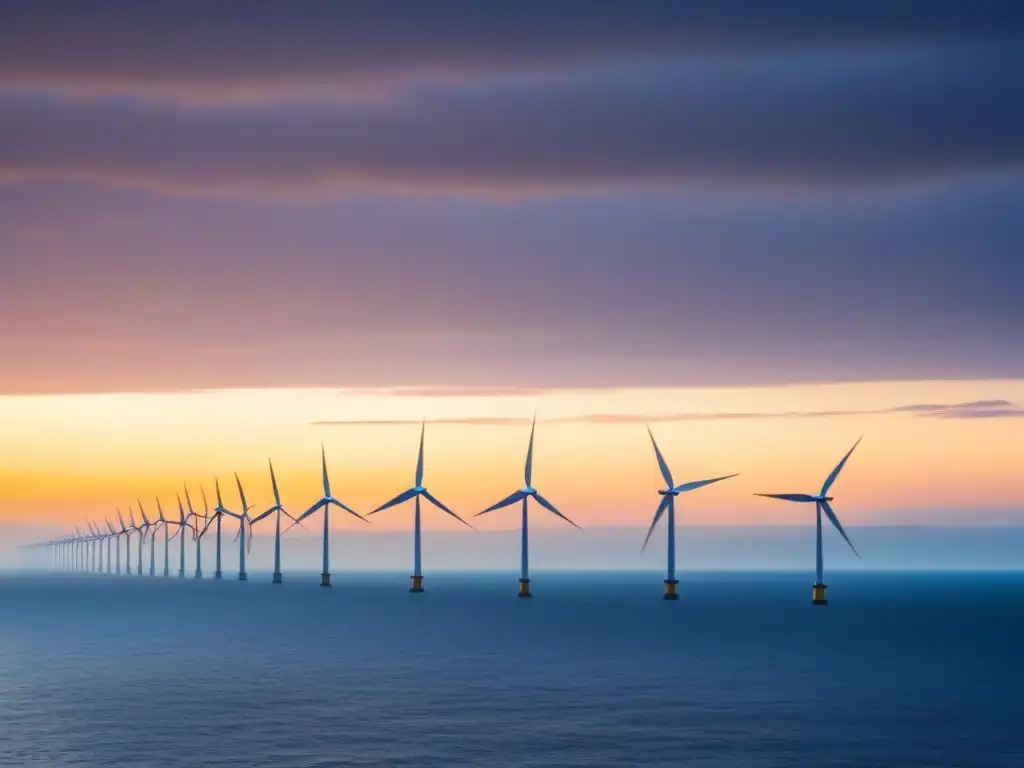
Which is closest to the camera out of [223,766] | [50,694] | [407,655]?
[223,766]

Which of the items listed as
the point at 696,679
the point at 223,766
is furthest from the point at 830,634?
the point at 223,766

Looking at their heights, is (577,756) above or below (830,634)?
above

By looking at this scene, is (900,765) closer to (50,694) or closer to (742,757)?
(742,757)

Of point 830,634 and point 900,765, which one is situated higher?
Answer: point 900,765

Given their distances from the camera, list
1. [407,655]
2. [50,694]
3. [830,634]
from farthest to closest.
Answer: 1. [830,634]
2. [407,655]
3. [50,694]

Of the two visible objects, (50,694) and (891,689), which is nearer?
(50,694)

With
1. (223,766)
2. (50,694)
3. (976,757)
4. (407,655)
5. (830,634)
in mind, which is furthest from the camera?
(830,634)

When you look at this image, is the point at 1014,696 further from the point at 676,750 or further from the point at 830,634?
the point at 830,634

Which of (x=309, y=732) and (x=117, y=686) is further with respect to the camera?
(x=117, y=686)

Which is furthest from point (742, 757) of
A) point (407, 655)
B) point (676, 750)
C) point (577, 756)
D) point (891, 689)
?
point (407, 655)
